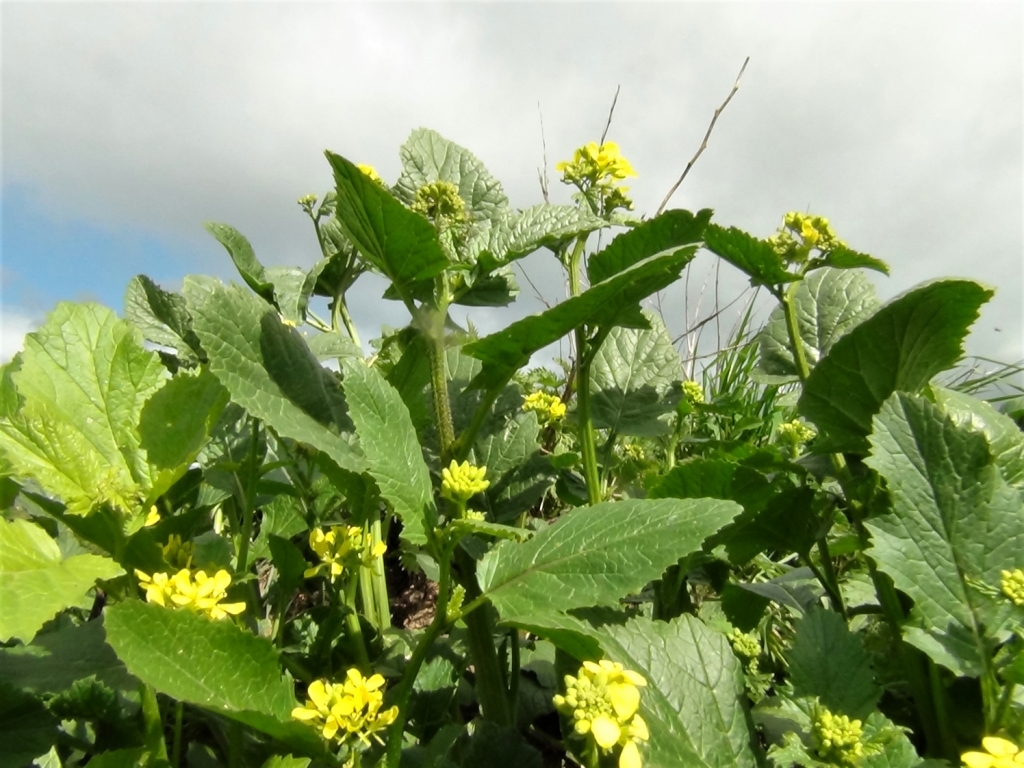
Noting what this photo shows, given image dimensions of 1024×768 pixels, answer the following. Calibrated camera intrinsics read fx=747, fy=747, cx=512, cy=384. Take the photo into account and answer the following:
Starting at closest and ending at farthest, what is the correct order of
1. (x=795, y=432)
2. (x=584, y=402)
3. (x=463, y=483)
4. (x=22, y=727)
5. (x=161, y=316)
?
(x=22, y=727) < (x=463, y=483) < (x=584, y=402) < (x=161, y=316) < (x=795, y=432)

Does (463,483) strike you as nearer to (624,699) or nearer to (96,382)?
(624,699)

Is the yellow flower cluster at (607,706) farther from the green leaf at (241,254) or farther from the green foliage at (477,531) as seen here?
the green leaf at (241,254)

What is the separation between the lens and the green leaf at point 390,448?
2.77ft

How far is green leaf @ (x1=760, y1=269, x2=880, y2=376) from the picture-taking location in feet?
4.46

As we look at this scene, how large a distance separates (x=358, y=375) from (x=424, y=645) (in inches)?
12.2

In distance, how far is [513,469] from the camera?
4.08ft

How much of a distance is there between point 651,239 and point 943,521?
537 millimetres

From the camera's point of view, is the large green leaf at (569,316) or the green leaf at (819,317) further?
the green leaf at (819,317)

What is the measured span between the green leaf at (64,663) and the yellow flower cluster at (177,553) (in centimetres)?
11

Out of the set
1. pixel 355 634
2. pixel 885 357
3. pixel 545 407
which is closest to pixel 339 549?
pixel 355 634

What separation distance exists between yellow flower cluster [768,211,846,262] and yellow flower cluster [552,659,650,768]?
0.74 meters

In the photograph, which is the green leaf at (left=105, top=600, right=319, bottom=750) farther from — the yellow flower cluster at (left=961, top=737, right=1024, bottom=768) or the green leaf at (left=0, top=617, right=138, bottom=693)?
the yellow flower cluster at (left=961, top=737, right=1024, bottom=768)

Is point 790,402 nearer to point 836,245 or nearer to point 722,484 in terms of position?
point 836,245

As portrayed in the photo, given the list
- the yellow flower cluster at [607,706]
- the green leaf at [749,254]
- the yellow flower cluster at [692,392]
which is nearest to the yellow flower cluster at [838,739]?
the yellow flower cluster at [607,706]
